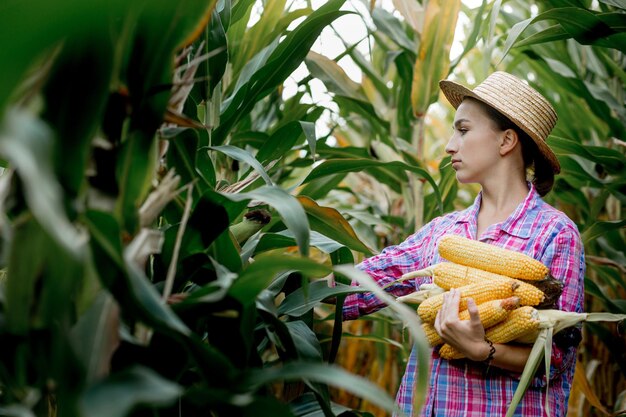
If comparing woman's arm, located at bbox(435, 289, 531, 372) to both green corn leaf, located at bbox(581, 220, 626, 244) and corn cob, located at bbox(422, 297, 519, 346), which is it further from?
green corn leaf, located at bbox(581, 220, 626, 244)

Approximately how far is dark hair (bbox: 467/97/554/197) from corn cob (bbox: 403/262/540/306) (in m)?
0.37

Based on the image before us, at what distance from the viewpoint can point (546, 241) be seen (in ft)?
4.33

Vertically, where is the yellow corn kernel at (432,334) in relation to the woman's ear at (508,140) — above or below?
below

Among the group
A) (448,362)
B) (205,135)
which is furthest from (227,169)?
(448,362)

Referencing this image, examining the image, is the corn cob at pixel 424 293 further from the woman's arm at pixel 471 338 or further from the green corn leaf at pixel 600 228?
the green corn leaf at pixel 600 228

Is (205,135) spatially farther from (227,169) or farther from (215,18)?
(227,169)

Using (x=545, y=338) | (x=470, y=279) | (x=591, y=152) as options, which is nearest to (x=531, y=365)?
(x=545, y=338)

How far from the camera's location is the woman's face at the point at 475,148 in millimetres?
1442

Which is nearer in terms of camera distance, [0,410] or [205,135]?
[0,410]

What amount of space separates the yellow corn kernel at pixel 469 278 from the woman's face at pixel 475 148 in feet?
0.88

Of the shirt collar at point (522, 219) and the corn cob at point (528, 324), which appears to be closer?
the corn cob at point (528, 324)

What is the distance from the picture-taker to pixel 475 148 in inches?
56.9

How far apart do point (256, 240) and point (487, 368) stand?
46 centimetres

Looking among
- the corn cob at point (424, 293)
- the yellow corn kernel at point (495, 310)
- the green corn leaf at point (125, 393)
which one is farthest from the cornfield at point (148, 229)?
the yellow corn kernel at point (495, 310)
